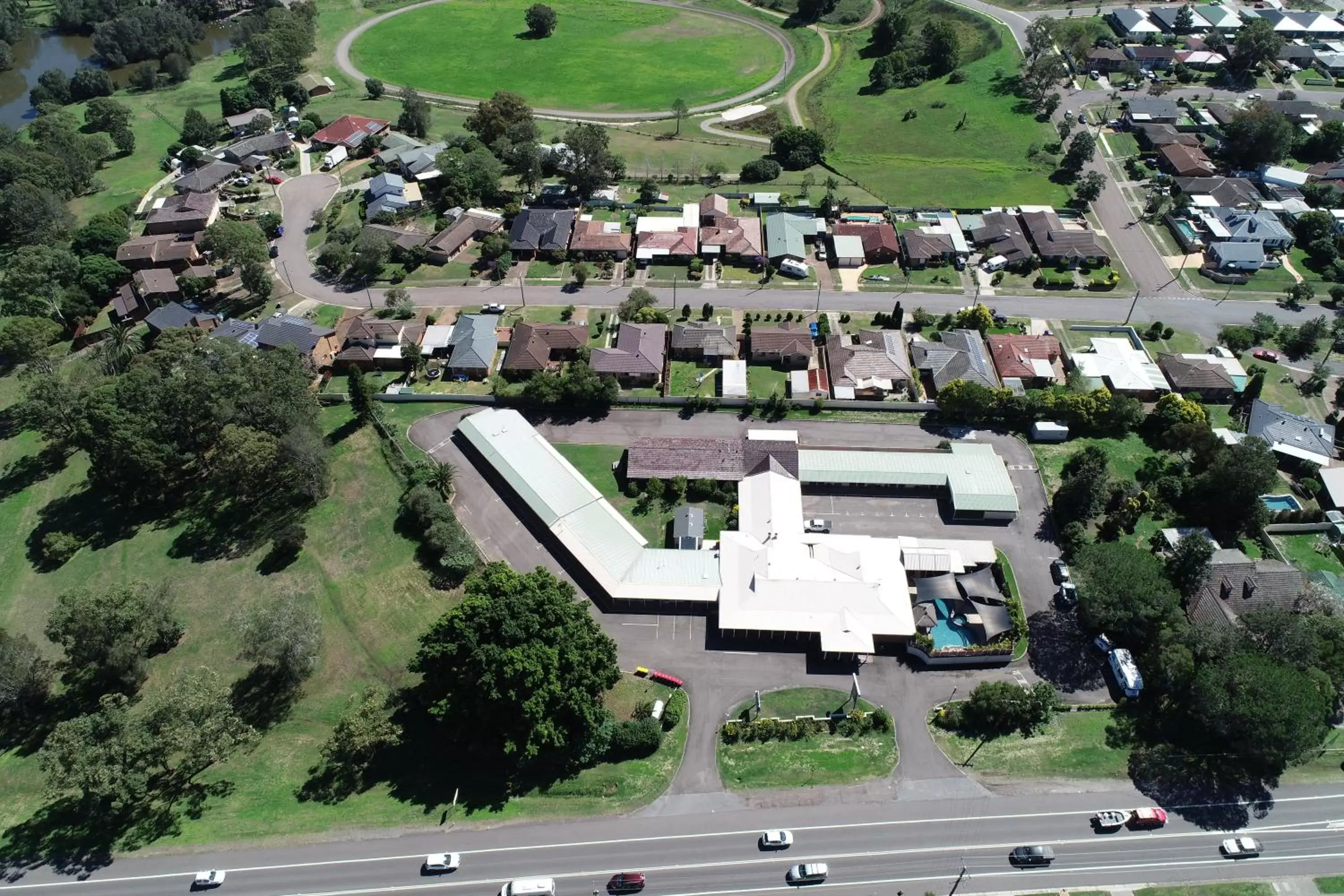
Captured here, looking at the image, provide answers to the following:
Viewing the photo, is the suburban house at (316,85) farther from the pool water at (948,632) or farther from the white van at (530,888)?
the white van at (530,888)

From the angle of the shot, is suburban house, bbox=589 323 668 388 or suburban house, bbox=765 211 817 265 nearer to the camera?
suburban house, bbox=589 323 668 388

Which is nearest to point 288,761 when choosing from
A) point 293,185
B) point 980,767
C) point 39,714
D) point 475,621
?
point 475,621

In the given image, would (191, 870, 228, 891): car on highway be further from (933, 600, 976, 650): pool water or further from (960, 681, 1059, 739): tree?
(933, 600, 976, 650): pool water

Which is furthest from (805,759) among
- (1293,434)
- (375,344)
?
(375,344)

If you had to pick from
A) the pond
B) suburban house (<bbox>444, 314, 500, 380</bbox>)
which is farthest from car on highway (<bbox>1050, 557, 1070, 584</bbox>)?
the pond

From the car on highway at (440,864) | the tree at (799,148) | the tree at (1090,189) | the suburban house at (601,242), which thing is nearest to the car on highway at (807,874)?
the car on highway at (440,864)

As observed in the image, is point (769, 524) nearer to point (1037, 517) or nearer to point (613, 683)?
point (613, 683)

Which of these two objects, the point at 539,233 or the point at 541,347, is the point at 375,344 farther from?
the point at 539,233
